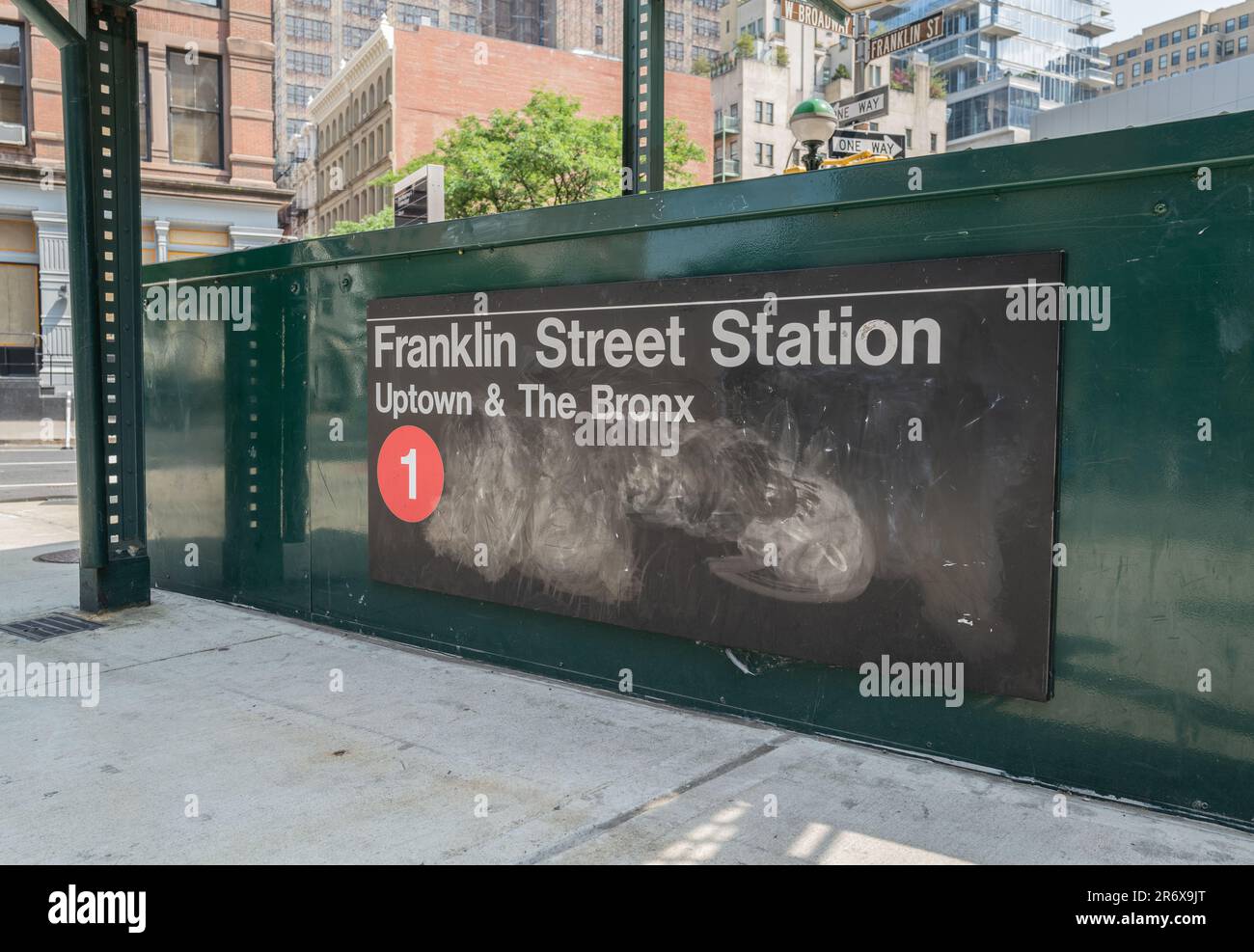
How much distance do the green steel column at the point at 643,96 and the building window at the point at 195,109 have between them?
28.3m

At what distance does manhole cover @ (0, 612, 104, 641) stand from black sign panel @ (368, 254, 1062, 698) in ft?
7.33

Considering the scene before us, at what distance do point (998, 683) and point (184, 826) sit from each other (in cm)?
304

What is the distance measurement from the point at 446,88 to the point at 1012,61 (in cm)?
6554

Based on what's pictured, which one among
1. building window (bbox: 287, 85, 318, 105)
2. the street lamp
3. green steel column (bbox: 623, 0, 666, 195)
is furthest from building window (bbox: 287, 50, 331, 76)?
green steel column (bbox: 623, 0, 666, 195)

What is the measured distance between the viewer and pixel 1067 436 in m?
3.88

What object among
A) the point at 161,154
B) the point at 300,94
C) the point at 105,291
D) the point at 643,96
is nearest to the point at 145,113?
the point at 161,154

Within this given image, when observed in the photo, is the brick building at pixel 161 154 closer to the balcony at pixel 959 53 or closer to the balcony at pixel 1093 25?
the balcony at pixel 959 53

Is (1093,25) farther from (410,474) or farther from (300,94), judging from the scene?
(410,474)

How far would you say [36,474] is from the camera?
17.5m

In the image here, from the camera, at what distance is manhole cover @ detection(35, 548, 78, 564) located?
926 cm

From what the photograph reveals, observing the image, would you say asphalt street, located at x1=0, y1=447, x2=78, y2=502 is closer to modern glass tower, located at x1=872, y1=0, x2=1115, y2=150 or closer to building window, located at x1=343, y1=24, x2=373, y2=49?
modern glass tower, located at x1=872, y1=0, x2=1115, y2=150

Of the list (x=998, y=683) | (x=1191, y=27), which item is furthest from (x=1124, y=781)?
(x=1191, y=27)
